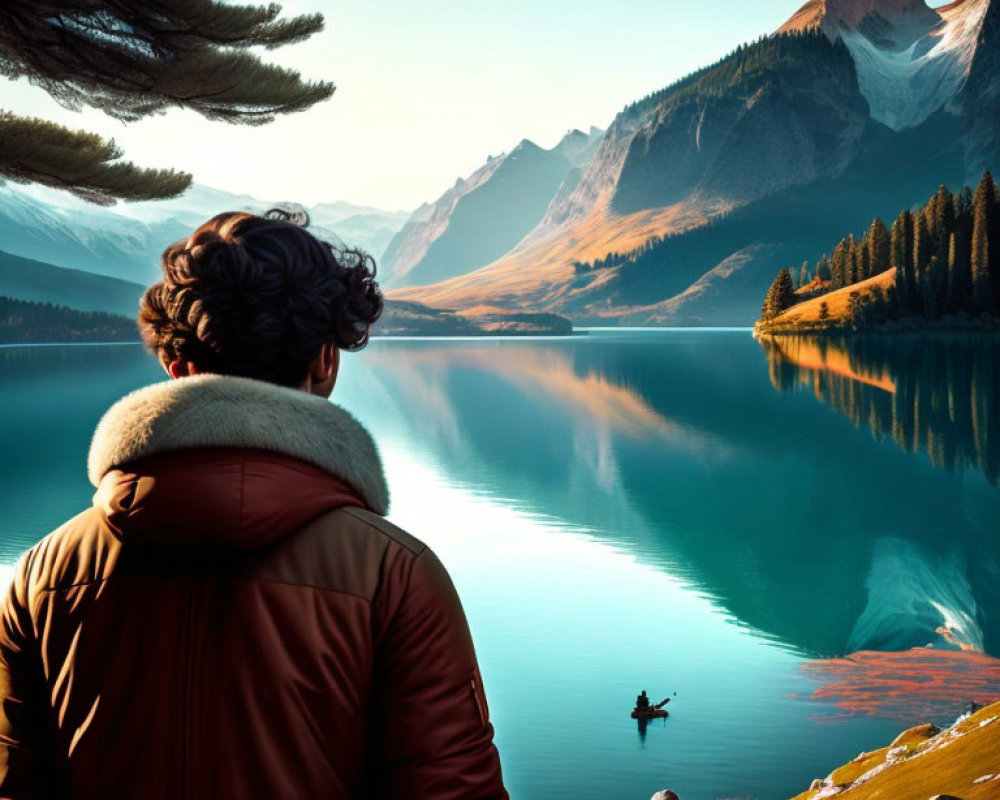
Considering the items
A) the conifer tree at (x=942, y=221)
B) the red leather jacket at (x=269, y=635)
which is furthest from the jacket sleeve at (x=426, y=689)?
the conifer tree at (x=942, y=221)

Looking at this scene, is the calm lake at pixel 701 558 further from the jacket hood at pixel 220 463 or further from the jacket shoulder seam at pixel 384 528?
the jacket hood at pixel 220 463

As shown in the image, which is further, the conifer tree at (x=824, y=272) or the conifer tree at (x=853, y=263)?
the conifer tree at (x=824, y=272)

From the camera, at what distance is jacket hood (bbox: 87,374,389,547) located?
1.97 m

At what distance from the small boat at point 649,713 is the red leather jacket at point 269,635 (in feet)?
44.0

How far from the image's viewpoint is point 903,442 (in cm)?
4722

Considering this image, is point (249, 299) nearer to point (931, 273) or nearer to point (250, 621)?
point (250, 621)

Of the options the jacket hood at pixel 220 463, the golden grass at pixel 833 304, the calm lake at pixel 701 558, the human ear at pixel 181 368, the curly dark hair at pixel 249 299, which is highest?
the golden grass at pixel 833 304

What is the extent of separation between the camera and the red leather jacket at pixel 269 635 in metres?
2.04

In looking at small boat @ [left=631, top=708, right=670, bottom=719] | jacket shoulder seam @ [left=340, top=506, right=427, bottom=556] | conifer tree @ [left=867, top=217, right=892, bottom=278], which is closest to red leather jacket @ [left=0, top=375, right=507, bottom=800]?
jacket shoulder seam @ [left=340, top=506, right=427, bottom=556]

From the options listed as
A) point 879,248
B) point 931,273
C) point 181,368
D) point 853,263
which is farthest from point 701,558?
point 853,263

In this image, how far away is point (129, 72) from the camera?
39.9 ft

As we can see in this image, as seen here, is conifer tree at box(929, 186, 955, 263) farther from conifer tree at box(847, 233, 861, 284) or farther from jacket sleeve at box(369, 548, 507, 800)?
jacket sleeve at box(369, 548, 507, 800)

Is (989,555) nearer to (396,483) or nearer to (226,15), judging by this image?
(396,483)

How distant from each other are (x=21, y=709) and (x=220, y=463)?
3.01 ft
